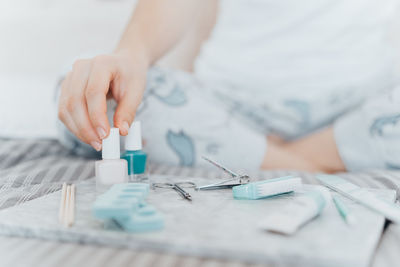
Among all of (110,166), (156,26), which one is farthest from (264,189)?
(156,26)

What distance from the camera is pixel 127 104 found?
1.70 ft

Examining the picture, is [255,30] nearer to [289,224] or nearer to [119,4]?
[119,4]

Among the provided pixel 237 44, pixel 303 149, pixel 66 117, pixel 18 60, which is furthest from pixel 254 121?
pixel 18 60

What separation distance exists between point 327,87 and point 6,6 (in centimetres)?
100

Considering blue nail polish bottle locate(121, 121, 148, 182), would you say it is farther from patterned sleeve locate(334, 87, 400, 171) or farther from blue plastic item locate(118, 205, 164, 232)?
patterned sleeve locate(334, 87, 400, 171)

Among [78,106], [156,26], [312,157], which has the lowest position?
[312,157]

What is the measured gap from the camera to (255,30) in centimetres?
101

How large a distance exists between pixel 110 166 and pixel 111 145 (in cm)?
2

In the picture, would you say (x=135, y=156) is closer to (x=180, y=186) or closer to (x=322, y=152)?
(x=180, y=186)

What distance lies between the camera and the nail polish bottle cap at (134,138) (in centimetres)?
51

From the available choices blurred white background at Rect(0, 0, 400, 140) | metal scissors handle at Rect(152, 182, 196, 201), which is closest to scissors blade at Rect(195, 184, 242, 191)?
metal scissors handle at Rect(152, 182, 196, 201)

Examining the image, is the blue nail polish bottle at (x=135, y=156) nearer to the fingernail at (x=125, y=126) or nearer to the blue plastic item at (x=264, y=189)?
the fingernail at (x=125, y=126)

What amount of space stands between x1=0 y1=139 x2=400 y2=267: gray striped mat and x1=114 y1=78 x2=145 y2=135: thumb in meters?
0.11

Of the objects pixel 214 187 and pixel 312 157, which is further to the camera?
pixel 312 157
